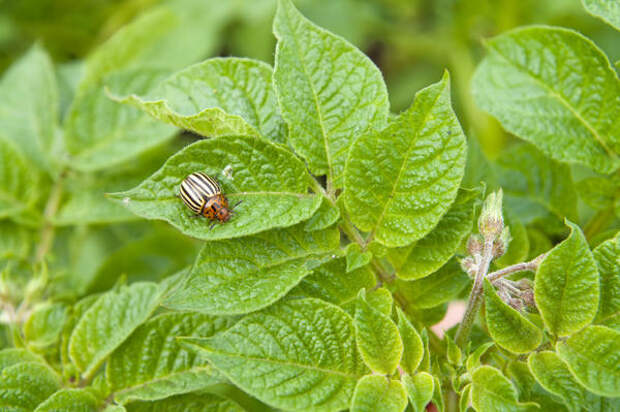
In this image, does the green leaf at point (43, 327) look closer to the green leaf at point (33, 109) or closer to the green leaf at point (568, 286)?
the green leaf at point (33, 109)

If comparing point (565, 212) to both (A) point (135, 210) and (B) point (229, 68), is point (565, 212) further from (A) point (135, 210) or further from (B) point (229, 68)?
(A) point (135, 210)

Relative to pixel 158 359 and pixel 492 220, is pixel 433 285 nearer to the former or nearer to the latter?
pixel 492 220

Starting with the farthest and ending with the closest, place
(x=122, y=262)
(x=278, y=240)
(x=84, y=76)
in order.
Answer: (x=84, y=76) → (x=122, y=262) → (x=278, y=240)

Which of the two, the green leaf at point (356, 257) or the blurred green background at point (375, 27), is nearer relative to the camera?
the green leaf at point (356, 257)

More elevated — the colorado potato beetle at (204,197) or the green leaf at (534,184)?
the colorado potato beetle at (204,197)

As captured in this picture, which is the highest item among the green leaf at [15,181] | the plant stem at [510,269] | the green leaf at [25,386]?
the plant stem at [510,269]

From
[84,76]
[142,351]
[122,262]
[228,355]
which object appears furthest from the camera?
[84,76]

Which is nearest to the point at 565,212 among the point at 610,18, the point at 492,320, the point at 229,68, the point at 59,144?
the point at 610,18

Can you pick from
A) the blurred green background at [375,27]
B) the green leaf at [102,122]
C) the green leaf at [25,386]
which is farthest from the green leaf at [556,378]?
the blurred green background at [375,27]
